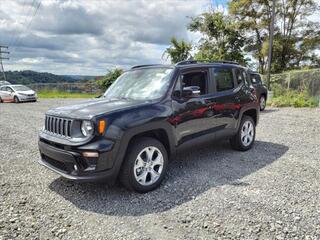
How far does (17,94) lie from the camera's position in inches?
846

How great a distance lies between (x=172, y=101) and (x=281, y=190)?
1.95 m

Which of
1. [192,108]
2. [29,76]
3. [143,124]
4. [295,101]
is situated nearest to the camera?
[143,124]

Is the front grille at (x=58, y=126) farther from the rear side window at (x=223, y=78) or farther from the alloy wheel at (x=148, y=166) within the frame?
the rear side window at (x=223, y=78)

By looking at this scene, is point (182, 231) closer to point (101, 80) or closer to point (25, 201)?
point (25, 201)

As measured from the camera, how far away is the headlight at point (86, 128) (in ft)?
11.4

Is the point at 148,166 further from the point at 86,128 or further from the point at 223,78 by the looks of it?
the point at 223,78

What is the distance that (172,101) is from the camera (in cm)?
420

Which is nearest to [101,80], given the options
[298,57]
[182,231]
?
[298,57]

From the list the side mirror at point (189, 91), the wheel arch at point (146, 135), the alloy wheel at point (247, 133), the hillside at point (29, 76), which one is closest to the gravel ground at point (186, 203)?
the alloy wheel at point (247, 133)

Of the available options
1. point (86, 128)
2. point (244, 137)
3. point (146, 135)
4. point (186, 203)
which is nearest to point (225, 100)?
point (244, 137)

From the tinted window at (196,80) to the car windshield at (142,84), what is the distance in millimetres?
302

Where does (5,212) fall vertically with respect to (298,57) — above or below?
below

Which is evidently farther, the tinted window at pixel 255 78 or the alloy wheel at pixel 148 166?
the tinted window at pixel 255 78

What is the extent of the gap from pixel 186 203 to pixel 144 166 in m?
0.76
